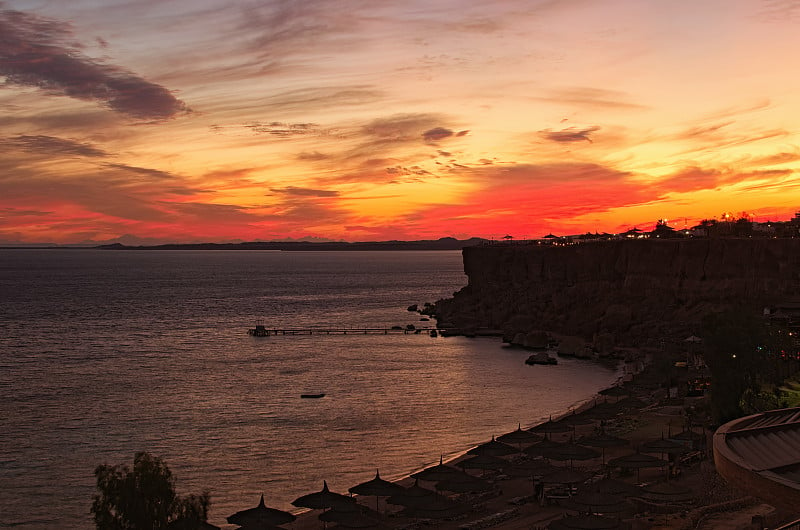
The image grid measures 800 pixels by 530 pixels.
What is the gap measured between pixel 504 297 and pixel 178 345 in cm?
4433

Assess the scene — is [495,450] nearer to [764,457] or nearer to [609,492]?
[609,492]

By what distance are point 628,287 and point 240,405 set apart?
54.0 meters

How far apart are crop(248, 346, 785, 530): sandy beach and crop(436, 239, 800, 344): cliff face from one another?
1328 inches

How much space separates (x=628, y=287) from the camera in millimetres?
90938

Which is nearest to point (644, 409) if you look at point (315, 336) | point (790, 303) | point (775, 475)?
point (790, 303)

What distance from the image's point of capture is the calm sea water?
1401 inches

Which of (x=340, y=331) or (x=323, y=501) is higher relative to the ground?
(x=323, y=501)

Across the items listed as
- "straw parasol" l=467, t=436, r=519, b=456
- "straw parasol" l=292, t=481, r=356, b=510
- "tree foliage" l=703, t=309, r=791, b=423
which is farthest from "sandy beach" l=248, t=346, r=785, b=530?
"tree foliage" l=703, t=309, r=791, b=423

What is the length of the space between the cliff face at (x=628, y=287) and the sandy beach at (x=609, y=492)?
3373cm

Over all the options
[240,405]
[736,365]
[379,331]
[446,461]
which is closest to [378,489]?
[446,461]

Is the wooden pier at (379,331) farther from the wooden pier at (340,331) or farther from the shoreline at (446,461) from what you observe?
the shoreline at (446,461)

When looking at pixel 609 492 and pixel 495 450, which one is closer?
pixel 609 492

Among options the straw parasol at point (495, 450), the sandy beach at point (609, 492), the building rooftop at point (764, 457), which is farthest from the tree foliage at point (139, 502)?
the straw parasol at point (495, 450)

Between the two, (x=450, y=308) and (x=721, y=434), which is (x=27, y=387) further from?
(x=450, y=308)
